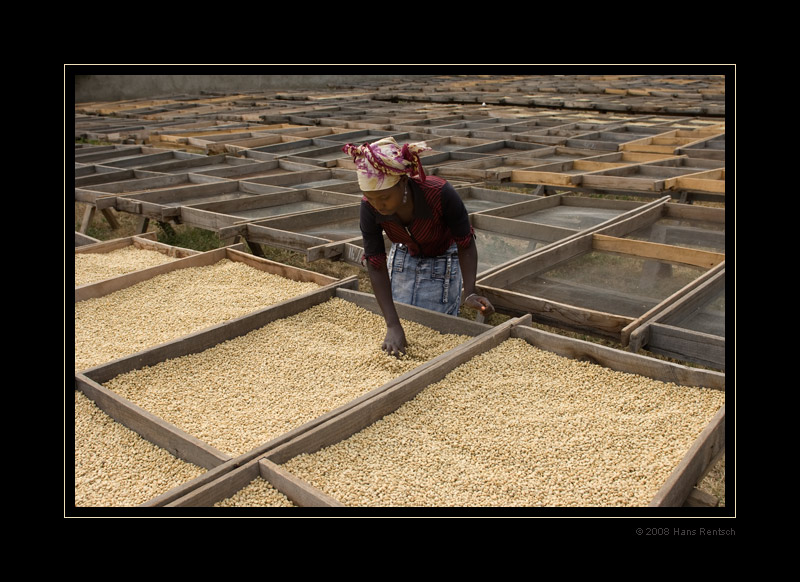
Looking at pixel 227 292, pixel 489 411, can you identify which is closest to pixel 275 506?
pixel 489 411

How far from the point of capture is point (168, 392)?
106 inches

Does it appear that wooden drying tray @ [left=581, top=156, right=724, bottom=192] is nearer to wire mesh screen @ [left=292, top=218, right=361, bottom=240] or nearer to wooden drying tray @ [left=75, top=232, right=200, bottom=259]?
wire mesh screen @ [left=292, top=218, right=361, bottom=240]

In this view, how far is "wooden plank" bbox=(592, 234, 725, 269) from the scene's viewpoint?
12.9 ft

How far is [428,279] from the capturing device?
3373mm

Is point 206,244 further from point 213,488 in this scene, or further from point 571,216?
point 213,488

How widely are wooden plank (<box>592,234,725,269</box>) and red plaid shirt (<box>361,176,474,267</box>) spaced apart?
159 centimetres

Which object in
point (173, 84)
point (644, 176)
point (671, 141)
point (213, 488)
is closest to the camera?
point (213, 488)

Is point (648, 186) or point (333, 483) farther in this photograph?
point (648, 186)

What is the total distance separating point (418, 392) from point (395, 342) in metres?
0.38

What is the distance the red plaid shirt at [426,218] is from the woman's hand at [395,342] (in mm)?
303

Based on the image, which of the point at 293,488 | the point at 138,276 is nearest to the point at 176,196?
the point at 138,276

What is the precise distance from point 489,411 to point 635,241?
7.08 feet
